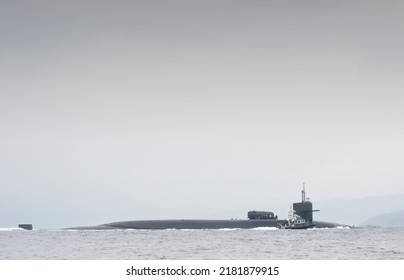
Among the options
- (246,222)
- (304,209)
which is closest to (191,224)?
(246,222)

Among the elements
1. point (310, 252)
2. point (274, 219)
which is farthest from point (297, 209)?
point (310, 252)

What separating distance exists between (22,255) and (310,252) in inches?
1124

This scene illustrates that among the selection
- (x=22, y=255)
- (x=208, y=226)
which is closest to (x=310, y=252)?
(x=22, y=255)

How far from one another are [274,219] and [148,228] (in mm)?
29333

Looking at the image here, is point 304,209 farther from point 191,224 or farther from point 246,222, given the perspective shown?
point 191,224
